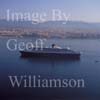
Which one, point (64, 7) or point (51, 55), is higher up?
point (64, 7)

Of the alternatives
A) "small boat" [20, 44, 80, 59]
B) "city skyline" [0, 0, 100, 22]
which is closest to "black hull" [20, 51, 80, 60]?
"small boat" [20, 44, 80, 59]

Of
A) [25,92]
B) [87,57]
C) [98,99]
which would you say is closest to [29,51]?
[25,92]

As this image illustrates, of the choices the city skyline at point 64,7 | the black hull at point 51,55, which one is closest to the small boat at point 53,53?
the black hull at point 51,55

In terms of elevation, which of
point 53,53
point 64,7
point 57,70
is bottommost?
point 57,70

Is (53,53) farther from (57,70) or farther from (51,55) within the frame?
(57,70)

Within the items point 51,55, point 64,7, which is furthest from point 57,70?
point 64,7

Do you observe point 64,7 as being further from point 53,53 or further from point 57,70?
point 57,70
